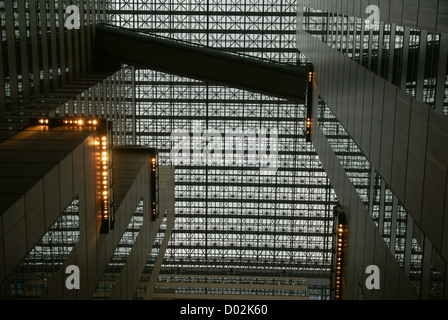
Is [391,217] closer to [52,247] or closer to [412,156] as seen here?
[412,156]

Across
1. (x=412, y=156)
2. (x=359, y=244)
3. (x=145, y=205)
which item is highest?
(x=412, y=156)

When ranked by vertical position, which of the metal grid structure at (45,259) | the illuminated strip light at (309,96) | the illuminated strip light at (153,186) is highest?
the illuminated strip light at (309,96)

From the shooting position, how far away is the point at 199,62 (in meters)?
35.6

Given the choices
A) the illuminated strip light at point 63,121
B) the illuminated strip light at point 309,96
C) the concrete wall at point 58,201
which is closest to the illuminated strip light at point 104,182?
the concrete wall at point 58,201

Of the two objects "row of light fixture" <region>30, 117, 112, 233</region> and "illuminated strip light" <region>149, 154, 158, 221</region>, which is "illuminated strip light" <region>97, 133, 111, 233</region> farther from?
"illuminated strip light" <region>149, 154, 158, 221</region>

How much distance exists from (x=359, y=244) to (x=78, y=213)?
7.78 m

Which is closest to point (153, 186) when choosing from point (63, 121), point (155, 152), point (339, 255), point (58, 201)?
point (155, 152)

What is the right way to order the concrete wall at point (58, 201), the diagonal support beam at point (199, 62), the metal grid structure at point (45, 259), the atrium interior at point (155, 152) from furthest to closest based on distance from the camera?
the diagonal support beam at point (199, 62)
the metal grid structure at point (45, 259)
the concrete wall at point (58, 201)
the atrium interior at point (155, 152)

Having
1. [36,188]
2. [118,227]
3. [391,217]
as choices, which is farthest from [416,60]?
[118,227]

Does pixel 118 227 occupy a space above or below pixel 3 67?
below

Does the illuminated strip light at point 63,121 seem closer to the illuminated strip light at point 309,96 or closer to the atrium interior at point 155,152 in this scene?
the atrium interior at point 155,152

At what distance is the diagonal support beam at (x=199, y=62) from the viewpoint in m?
34.4

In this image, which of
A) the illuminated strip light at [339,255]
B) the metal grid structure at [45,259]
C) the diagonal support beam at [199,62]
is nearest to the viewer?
the metal grid structure at [45,259]

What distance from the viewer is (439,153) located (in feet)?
31.5
